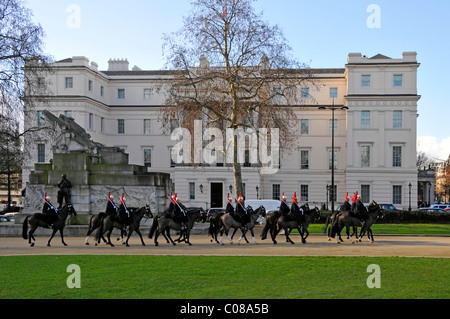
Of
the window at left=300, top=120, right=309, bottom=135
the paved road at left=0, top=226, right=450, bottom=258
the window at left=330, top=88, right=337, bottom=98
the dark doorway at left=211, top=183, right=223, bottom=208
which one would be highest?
the window at left=330, top=88, right=337, bottom=98

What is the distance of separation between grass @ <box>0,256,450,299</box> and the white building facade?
174ft

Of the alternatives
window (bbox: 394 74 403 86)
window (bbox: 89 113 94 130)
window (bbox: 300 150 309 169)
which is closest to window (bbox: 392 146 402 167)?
window (bbox: 394 74 403 86)

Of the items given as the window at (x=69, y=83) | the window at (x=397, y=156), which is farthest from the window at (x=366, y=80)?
the window at (x=69, y=83)

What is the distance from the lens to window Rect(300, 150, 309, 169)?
7606 centimetres

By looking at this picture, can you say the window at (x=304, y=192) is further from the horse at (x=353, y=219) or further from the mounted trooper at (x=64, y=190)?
the mounted trooper at (x=64, y=190)

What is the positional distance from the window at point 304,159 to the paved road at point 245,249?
5148 cm

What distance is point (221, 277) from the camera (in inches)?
509

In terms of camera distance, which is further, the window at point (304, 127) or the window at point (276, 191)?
the window at point (304, 127)

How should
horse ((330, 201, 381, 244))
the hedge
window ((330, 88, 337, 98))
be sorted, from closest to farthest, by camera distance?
horse ((330, 201, 381, 244)), the hedge, window ((330, 88, 337, 98))

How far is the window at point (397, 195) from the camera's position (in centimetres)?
7081

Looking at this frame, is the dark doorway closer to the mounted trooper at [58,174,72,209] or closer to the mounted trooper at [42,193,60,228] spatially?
the mounted trooper at [58,174,72,209]

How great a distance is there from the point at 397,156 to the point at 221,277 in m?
62.9

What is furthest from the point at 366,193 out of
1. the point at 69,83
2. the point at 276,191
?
the point at 69,83
